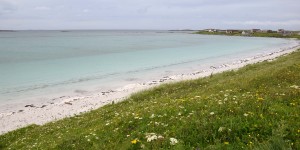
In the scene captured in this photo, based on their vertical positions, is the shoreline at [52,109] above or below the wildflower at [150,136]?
below

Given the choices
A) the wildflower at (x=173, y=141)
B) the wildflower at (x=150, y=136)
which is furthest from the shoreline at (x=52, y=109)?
the wildflower at (x=173, y=141)

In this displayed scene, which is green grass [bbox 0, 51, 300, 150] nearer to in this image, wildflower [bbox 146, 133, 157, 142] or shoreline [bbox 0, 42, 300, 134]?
wildflower [bbox 146, 133, 157, 142]

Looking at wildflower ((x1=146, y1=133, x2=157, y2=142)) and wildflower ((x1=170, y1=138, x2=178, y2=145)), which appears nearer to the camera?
wildflower ((x1=170, y1=138, x2=178, y2=145))

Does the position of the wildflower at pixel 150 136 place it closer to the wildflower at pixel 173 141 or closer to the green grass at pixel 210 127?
the green grass at pixel 210 127

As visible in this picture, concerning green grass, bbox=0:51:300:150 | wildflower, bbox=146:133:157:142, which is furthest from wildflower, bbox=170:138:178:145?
wildflower, bbox=146:133:157:142

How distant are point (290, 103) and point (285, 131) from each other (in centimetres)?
349

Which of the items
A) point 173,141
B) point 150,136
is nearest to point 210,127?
point 173,141

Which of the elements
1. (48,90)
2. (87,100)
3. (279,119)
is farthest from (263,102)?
(48,90)

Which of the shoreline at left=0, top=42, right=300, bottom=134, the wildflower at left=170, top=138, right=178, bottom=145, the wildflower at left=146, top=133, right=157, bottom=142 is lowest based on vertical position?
the shoreline at left=0, top=42, right=300, bottom=134

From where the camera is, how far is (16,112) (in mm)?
30078

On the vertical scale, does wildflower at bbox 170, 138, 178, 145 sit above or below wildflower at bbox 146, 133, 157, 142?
above

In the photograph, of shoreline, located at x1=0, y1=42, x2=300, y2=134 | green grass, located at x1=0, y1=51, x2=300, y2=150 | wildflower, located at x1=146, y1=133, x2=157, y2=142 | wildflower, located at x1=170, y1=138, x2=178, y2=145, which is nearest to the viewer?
green grass, located at x1=0, y1=51, x2=300, y2=150

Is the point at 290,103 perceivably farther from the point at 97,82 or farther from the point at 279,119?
the point at 97,82

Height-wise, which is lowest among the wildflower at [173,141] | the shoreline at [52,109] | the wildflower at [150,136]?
the shoreline at [52,109]
